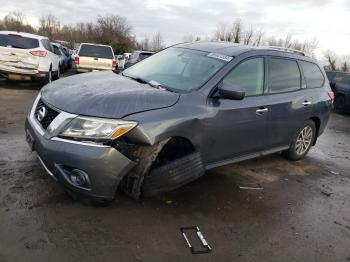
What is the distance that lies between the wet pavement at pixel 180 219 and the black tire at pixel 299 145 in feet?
2.05

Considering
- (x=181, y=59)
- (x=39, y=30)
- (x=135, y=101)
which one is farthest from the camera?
(x=39, y=30)

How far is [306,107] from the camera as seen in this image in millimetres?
5305

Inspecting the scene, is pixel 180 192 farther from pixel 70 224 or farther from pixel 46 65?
pixel 46 65

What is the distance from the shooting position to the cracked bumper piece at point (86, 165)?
9.89ft

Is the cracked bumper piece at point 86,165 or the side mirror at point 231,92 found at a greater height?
the side mirror at point 231,92

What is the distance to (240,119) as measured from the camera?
410cm

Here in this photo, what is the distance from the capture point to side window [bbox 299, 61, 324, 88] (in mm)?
5488

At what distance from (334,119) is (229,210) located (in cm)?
983

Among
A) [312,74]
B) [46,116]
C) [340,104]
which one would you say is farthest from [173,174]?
[340,104]

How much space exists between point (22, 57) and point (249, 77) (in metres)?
8.20

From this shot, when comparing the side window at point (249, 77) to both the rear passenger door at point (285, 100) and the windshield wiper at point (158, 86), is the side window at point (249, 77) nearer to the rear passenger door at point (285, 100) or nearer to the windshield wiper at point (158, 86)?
the rear passenger door at point (285, 100)

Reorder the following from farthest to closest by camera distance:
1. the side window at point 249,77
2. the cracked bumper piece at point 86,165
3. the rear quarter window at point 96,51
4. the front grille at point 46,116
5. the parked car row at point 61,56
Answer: the parked car row at point 61,56, the rear quarter window at point 96,51, the side window at point 249,77, the front grille at point 46,116, the cracked bumper piece at point 86,165

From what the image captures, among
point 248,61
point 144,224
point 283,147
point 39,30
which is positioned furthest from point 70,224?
point 39,30

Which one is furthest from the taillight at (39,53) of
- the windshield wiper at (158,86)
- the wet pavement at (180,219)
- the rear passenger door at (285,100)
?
the rear passenger door at (285,100)
